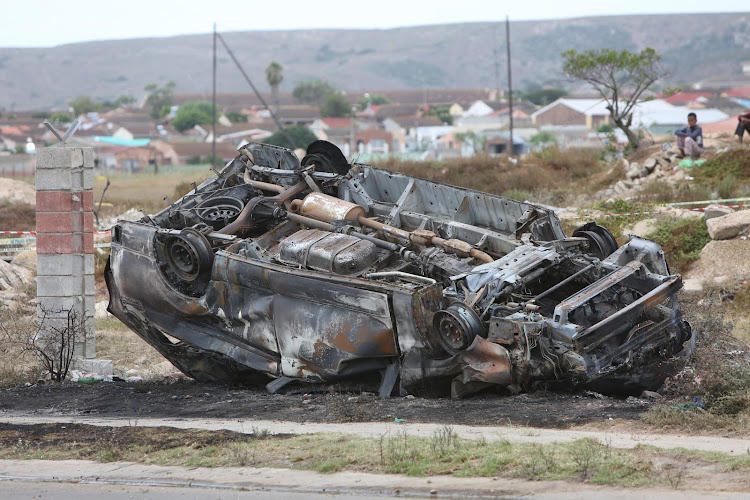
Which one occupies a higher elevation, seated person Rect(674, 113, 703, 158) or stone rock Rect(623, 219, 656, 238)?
seated person Rect(674, 113, 703, 158)

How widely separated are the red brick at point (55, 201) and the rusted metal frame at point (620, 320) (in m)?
6.73

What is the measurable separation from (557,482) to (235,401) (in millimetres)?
4461

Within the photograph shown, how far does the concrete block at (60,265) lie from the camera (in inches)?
498

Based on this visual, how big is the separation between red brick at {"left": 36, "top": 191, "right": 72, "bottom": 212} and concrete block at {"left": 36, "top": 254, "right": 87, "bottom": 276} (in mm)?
566

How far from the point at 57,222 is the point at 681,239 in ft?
31.3

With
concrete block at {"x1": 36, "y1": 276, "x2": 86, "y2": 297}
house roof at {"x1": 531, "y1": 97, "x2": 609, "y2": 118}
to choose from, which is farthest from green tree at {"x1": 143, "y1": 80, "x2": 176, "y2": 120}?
concrete block at {"x1": 36, "y1": 276, "x2": 86, "y2": 297}

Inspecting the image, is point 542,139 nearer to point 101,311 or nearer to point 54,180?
point 101,311

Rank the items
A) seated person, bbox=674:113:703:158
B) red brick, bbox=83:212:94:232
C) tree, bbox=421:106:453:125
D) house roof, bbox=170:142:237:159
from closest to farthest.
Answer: red brick, bbox=83:212:94:232
seated person, bbox=674:113:703:158
house roof, bbox=170:142:237:159
tree, bbox=421:106:453:125

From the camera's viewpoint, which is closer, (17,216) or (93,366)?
(93,366)

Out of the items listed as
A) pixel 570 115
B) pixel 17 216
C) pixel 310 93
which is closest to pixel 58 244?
pixel 17 216

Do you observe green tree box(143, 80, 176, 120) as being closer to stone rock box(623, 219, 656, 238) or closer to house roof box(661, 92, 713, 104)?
house roof box(661, 92, 713, 104)

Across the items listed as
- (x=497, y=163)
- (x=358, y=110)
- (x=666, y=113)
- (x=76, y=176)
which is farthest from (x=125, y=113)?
(x=76, y=176)

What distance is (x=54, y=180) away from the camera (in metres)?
12.6

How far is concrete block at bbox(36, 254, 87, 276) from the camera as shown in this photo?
41.5 feet
